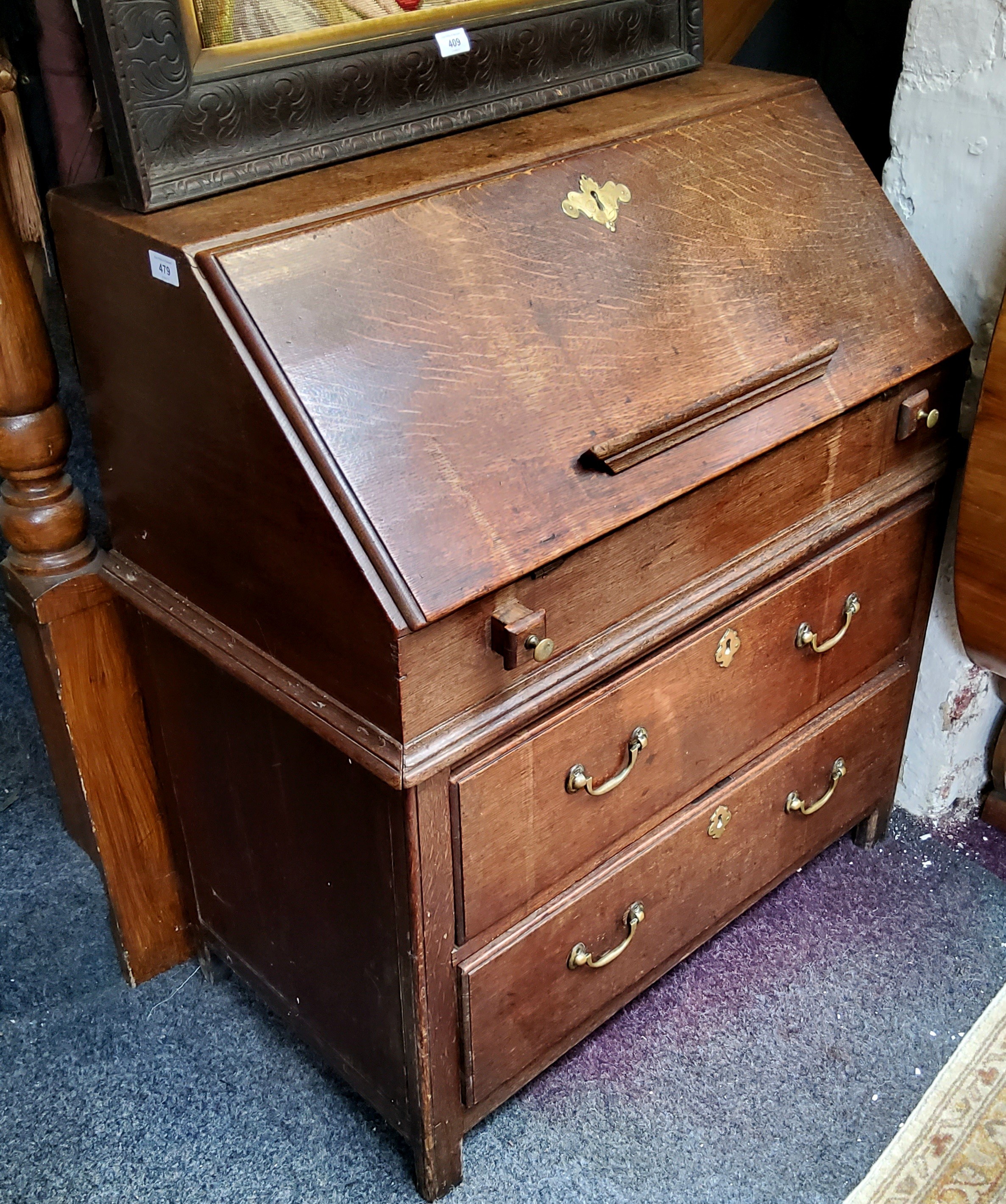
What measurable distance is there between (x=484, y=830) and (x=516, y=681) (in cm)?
17

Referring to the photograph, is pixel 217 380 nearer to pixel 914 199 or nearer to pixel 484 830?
pixel 484 830

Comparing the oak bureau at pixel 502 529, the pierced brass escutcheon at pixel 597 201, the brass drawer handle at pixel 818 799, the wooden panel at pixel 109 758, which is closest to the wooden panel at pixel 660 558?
the oak bureau at pixel 502 529

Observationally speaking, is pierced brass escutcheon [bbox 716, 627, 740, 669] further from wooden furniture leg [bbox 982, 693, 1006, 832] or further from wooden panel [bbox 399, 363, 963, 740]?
wooden furniture leg [bbox 982, 693, 1006, 832]

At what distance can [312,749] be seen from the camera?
1.26 m

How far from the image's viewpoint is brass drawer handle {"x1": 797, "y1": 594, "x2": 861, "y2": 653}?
154 cm

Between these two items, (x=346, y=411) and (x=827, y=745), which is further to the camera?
(x=827, y=745)

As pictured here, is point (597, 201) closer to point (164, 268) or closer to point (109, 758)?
point (164, 268)

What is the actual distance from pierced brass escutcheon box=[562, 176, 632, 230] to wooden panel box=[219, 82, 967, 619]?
1 cm

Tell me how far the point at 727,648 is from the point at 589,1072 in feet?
2.04

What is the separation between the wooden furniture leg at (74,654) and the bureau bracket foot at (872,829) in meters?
1.07

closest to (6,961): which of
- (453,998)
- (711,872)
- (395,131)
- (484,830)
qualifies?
(453,998)

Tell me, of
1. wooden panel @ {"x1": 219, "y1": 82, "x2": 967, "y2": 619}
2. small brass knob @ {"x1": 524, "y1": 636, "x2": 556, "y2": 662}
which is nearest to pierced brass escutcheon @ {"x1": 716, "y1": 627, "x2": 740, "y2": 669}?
wooden panel @ {"x1": 219, "y1": 82, "x2": 967, "y2": 619}

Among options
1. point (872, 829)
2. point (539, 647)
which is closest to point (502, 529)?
point (539, 647)

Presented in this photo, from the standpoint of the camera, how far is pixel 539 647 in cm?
115
